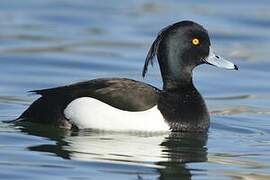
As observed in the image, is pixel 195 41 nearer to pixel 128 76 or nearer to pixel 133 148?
pixel 133 148

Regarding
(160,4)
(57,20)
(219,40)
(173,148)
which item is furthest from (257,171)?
(160,4)

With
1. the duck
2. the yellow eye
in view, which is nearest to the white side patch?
the duck

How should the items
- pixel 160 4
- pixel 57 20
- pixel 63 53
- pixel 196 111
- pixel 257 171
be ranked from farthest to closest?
1. pixel 160 4
2. pixel 57 20
3. pixel 63 53
4. pixel 196 111
5. pixel 257 171

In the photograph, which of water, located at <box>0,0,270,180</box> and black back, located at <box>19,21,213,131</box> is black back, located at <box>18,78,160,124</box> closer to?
black back, located at <box>19,21,213,131</box>

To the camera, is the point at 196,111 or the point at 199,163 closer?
the point at 199,163

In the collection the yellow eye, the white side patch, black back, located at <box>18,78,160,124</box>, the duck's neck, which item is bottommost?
the white side patch

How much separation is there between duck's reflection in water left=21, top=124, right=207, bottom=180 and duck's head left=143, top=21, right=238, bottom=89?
0.72m

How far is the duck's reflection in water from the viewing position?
9562 millimetres

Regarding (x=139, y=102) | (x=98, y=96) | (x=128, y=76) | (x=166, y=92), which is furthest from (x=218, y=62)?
(x=128, y=76)

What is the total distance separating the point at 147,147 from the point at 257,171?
126 centimetres

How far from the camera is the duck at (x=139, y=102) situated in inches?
424

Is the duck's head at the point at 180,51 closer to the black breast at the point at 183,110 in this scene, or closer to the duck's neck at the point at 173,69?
the duck's neck at the point at 173,69

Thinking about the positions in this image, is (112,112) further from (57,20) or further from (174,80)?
(57,20)

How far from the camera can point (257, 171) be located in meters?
9.44
